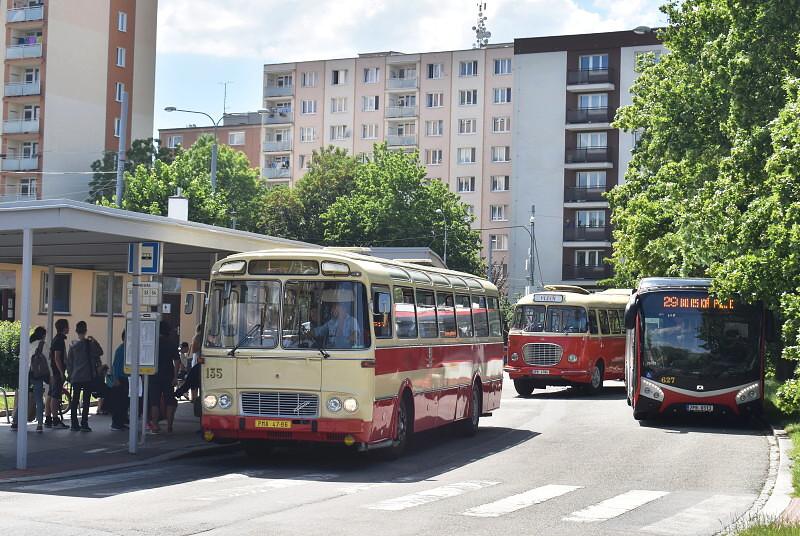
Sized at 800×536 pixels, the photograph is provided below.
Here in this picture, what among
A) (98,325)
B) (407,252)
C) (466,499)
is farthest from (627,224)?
(466,499)

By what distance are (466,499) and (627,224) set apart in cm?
3109

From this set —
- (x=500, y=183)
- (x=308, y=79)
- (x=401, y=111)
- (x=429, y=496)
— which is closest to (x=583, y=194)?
(x=500, y=183)

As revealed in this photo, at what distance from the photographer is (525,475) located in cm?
1678

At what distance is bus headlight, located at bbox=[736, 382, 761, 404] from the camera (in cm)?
2494

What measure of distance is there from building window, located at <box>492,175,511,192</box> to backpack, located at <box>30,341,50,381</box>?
274 feet

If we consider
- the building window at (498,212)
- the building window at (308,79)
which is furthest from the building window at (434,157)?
the building window at (308,79)

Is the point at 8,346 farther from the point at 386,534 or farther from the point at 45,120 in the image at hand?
the point at 45,120

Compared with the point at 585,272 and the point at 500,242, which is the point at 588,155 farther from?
the point at 500,242

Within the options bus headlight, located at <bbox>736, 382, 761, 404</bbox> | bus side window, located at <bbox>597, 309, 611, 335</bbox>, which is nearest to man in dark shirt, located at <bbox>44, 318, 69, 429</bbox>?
bus headlight, located at <bbox>736, 382, 761, 404</bbox>

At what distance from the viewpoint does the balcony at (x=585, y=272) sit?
91938 millimetres

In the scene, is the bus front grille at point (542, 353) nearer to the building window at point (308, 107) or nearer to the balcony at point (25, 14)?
the balcony at point (25, 14)

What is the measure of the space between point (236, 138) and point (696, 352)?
103 m

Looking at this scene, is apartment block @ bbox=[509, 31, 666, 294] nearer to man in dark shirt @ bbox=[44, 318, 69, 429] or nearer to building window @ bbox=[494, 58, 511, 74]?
building window @ bbox=[494, 58, 511, 74]

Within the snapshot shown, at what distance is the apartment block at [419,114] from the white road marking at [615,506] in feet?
273
